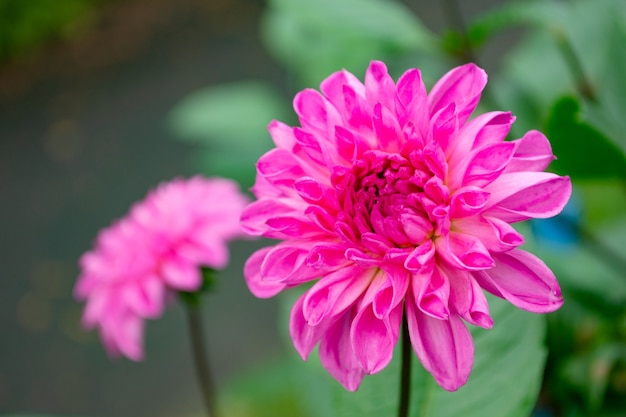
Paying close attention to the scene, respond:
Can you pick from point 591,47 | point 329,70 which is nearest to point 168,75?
point 329,70

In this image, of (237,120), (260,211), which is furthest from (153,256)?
(237,120)

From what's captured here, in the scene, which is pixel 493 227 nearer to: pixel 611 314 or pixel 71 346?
pixel 611 314

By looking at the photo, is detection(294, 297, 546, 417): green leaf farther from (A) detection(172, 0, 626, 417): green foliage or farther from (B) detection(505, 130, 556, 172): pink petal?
(B) detection(505, 130, 556, 172): pink petal

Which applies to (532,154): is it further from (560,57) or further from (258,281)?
(560,57)

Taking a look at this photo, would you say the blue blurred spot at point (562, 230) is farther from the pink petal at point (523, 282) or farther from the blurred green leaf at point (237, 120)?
the blurred green leaf at point (237, 120)

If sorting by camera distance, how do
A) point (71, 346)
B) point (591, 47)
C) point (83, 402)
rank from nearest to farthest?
point (591, 47) < point (83, 402) < point (71, 346)

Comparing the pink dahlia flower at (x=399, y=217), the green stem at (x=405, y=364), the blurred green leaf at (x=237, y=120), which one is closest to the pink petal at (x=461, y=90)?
the pink dahlia flower at (x=399, y=217)

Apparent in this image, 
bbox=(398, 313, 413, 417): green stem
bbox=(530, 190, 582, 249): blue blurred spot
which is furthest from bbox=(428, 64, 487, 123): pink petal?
bbox=(530, 190, 582, 249): blue blurred spot
